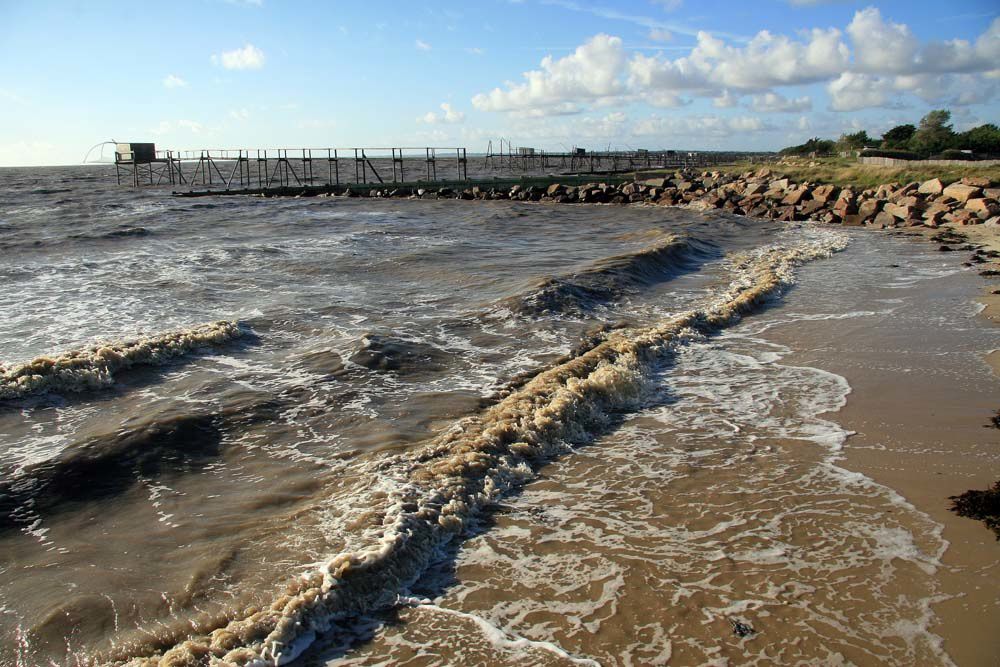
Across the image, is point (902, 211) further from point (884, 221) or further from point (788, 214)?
point (788, 214)

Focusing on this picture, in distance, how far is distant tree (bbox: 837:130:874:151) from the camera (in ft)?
210

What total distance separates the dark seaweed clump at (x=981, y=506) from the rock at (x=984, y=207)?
76.5ft

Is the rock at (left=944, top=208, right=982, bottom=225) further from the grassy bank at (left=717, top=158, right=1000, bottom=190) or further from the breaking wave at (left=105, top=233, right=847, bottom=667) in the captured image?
the breaking wave at (left=105, top=233, right=847, bottom=667)

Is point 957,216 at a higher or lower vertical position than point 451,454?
higher

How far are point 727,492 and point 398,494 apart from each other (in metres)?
2.61

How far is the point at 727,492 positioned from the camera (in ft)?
17.9

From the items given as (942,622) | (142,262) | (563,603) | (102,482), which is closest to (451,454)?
(563,603)

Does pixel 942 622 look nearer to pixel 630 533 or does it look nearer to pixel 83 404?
pixel 630 533

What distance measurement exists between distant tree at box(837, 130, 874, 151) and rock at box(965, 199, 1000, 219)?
42449 mm

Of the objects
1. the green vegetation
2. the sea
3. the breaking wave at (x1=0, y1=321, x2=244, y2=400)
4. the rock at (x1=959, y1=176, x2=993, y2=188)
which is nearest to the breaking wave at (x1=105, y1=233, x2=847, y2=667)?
the sea

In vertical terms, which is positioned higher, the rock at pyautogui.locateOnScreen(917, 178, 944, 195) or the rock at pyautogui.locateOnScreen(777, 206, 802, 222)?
the rock at pyautogui.locateOnScreen(917, 178, 944, 195)

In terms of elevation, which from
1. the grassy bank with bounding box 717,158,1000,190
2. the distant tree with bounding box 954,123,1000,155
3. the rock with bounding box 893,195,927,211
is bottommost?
the rock with bounding box 893,195,927,211

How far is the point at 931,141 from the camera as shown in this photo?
51.4m

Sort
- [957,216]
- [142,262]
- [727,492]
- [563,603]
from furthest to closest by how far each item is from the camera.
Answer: [957,216] → [142,262] → [727,492] → [563,603]
